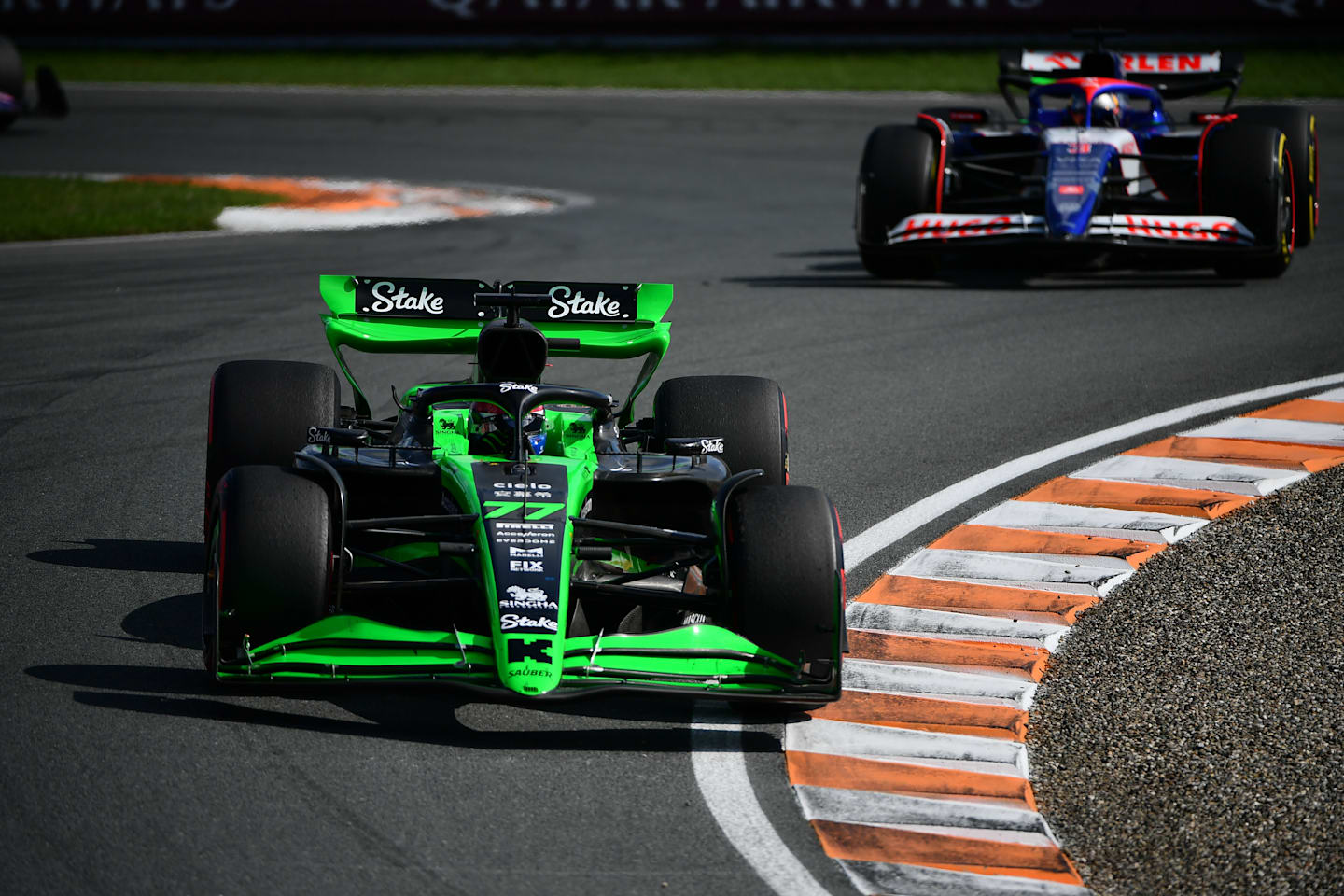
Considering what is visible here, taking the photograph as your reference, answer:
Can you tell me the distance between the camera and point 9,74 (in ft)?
80.8

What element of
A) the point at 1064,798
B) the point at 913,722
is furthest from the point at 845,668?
the point at 1064,798

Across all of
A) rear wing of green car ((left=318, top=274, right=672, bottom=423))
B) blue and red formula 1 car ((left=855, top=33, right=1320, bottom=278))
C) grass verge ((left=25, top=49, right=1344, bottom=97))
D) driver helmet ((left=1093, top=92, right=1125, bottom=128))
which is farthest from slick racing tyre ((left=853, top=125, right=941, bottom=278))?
grass verge ((left=25, top=49, right=1344, bottom=97))

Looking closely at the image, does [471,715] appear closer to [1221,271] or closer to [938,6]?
[1221,271]

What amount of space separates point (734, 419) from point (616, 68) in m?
25.6

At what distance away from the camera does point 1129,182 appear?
523 inches

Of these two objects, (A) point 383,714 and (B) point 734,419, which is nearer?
(A) point 383,714

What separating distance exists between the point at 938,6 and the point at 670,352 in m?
22.2

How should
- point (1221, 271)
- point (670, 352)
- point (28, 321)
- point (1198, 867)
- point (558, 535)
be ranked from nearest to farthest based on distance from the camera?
point (1198, 867) < point (558, 535) < point (670, 352) < point (28, 321) < point (1221, 271)

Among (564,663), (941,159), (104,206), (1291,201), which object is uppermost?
(941,159)

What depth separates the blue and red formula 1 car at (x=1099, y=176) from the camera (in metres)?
12.1

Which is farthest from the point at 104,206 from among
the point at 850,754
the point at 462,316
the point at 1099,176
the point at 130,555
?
the point at 850,754

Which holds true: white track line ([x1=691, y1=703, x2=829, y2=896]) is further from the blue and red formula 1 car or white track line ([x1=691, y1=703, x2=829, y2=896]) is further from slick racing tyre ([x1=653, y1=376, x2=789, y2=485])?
the blue and red formula 1 car

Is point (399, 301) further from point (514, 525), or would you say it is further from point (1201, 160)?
point (1201, 160)

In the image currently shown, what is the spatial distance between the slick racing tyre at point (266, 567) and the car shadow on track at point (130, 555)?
1549mm
